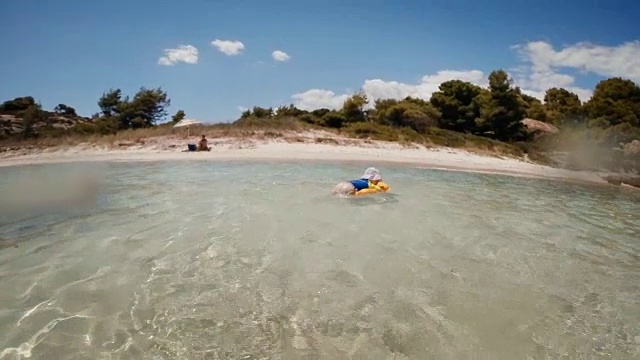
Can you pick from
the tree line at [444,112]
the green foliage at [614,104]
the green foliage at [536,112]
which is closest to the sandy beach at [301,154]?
the tree line at [444,112]

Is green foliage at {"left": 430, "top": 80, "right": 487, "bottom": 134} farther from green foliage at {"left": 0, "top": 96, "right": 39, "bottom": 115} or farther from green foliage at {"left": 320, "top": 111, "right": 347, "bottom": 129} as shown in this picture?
green foliage at {"left": 0, "top": 96, "right": 39, "bottom": 115}

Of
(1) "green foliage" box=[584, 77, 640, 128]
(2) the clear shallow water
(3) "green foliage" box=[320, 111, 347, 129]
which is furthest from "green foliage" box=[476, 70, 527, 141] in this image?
(2) the clear shallow water

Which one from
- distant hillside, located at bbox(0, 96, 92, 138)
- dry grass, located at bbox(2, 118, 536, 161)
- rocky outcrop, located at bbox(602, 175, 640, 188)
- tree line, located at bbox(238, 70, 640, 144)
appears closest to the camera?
rocky outcrop, located at bbox(602, 175, 640, 188)

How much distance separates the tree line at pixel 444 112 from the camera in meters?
27.8

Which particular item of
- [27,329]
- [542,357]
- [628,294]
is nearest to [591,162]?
[628,294]

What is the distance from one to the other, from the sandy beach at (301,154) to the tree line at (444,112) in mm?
4516

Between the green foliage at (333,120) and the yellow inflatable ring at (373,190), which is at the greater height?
the green foliage at (333,120)

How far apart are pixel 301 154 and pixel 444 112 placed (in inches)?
705

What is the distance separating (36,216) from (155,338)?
21.4 feet

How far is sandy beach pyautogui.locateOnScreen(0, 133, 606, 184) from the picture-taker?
19094 mm

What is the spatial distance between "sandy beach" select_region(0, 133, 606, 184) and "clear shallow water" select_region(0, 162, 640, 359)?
8977mm

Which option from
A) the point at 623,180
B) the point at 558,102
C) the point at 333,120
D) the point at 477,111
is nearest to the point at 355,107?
the point at 333,120

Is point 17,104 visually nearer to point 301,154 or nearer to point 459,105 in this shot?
point 301,154

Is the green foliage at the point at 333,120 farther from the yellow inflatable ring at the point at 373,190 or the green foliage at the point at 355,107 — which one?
the yellow inflatable ring at the point at 373,190
